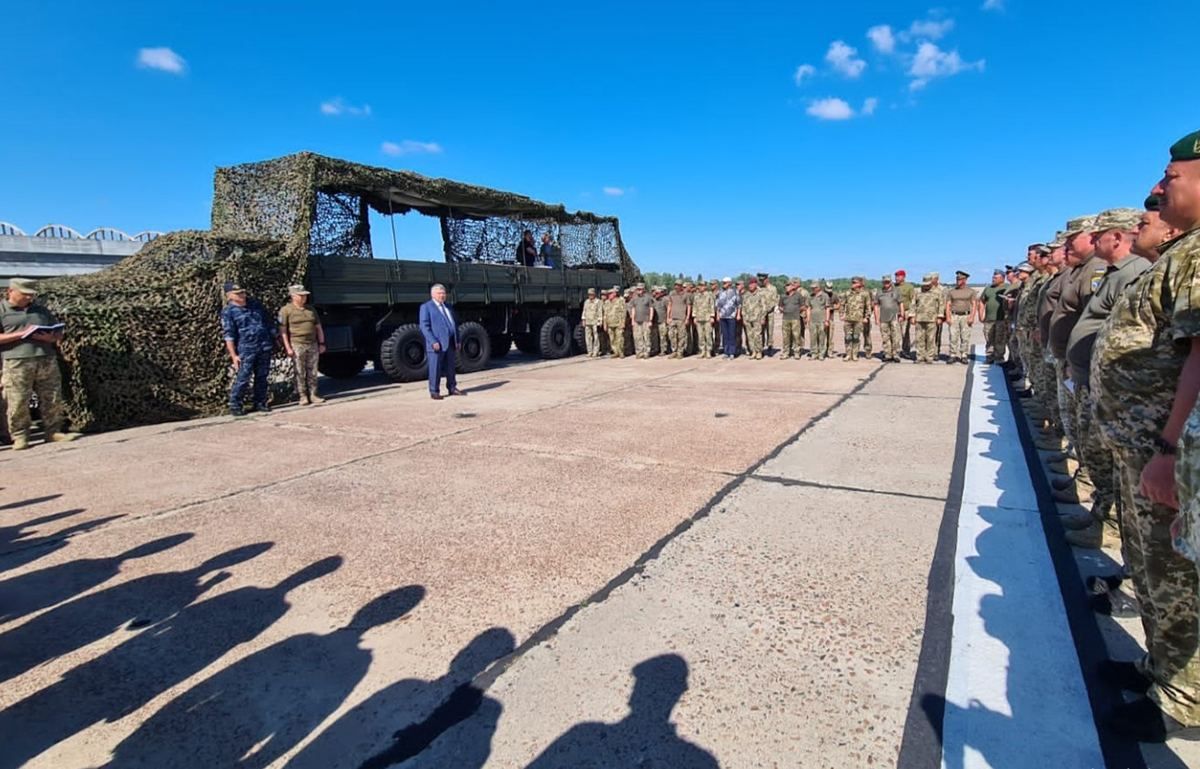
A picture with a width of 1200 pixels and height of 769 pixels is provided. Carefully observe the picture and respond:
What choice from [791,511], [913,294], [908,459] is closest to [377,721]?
[791,511]

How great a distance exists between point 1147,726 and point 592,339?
11429 millimetres

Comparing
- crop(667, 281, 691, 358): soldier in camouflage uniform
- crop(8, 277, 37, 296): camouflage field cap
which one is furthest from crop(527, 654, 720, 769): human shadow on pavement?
crop(667, 281, 691, 358): soldier in camouflage uniform

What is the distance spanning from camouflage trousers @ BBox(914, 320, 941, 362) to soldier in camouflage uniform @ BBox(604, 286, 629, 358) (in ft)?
17.5

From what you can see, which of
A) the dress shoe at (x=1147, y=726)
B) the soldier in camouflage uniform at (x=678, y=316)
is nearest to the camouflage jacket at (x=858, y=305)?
the soldier in camouflage uniform at (x=678, y=316)

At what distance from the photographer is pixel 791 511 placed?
10.9 ft

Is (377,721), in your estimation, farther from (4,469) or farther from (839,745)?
(4,469)

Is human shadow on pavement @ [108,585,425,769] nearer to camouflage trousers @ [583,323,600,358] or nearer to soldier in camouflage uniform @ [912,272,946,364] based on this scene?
soldier in camouflage uniform @ [912,272,946,364]

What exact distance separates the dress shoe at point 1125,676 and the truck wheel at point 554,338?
10.5 metres

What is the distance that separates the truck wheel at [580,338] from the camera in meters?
12.9

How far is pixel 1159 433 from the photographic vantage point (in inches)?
70.6

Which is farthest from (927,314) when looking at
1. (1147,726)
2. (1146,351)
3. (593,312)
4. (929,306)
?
(1147,726)

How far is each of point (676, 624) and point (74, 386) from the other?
21.0ft

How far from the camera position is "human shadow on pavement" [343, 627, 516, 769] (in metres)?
1.63

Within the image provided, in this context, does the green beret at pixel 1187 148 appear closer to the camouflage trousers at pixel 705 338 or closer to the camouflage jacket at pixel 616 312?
the camouflage trousers at pixel 705 338
